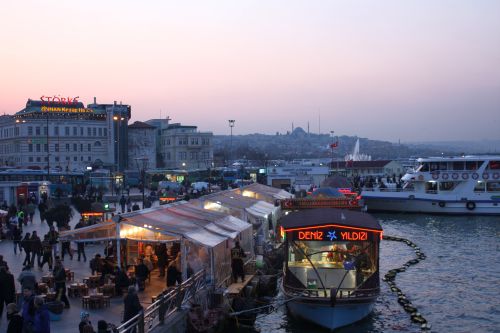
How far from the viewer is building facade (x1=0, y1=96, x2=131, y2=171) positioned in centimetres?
Answer: 7838

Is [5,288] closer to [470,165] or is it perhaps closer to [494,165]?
[470,165]

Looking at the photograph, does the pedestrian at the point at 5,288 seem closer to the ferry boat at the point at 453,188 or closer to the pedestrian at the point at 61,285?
the pedestrian at the point at 61,285

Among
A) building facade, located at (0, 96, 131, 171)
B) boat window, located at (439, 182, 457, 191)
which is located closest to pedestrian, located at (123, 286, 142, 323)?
boat window, located at (439, 182, 457, 191)

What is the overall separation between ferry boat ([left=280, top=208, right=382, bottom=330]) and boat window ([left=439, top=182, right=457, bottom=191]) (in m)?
36.4

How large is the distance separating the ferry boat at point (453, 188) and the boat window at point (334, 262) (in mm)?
35737

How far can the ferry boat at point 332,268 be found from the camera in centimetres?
1684

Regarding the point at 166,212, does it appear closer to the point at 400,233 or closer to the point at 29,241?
the point at 29,241

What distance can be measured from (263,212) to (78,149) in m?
57.0

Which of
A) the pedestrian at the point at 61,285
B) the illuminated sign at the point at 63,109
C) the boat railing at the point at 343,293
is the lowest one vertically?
the boat railing at the point at 343,293

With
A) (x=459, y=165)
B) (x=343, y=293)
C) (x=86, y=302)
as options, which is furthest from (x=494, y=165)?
(x=86, y=302)

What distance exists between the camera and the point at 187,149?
94.2 metres

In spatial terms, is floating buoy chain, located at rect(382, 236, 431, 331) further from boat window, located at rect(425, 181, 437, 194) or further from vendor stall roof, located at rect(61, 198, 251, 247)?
boat window, located at rect(425, 181, 437, 194)

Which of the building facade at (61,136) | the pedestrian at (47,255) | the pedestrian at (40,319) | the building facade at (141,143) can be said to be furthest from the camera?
the building facade at (141,143)

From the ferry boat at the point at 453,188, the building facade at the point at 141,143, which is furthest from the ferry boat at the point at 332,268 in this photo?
the building facade at the point at 141,143
